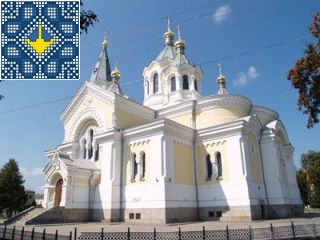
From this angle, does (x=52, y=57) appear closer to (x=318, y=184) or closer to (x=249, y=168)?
(x=249, y=168)

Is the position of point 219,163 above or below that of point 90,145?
below

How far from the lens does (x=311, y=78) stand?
1221cm

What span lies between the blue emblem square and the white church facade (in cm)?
958

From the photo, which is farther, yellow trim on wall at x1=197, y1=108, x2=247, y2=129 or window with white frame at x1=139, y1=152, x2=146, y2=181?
yellow trim on wall at x1=197, y1=108, x2=247, y2=129

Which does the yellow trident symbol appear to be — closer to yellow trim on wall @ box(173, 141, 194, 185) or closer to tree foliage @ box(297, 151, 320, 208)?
yellow trim on wall @ box(173, 141, 194, 185)

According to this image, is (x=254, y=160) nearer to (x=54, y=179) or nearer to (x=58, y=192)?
(x=58, y=192)

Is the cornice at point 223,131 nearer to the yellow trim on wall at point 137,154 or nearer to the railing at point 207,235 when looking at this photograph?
the yellow trim on wall at point 137,154

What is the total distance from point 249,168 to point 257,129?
4.29m

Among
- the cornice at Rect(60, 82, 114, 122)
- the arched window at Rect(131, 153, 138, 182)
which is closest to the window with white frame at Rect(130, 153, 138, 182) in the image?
the arched window at Rect(131, 153, 138, 182)

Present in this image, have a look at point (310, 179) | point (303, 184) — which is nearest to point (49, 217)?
point (310, 179)

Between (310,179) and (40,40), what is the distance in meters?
39.7

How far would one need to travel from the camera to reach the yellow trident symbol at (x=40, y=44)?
10076mm

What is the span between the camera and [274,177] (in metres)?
21.6

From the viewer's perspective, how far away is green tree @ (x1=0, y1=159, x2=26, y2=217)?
33250mm
